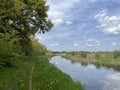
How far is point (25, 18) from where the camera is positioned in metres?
49.1

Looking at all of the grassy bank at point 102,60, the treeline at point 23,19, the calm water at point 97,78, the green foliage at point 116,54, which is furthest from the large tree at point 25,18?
the green foliage at point 116,54

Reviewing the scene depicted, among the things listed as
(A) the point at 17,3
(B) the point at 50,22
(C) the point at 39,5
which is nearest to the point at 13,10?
(A) the point at 17,3

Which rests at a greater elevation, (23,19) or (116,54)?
(23,19)

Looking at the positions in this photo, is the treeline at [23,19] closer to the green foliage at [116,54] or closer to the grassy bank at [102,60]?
the grassy bank at [102,60]

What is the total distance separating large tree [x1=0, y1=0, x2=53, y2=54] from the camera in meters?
44.6

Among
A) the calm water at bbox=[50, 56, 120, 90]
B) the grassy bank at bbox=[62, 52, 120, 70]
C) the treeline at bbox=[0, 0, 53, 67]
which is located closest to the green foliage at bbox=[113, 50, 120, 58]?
the grassy bank at bbox=[62, 52, 120, 70]

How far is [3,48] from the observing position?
30969 mm

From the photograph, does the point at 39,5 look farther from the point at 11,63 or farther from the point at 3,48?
the point at 3,48

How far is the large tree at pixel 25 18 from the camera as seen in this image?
1757 inches

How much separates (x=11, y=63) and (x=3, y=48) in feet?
29.6

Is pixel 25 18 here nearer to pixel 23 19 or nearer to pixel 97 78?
pixel 23 19

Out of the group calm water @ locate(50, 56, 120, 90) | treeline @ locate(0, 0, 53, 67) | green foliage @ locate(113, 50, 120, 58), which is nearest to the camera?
calm water @ locate(50, 56, 120, 90)

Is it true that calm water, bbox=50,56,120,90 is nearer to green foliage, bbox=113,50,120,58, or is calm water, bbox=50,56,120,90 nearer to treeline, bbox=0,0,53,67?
treeline, bbox=0,0,53,67

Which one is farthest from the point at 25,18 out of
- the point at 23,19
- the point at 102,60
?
the point at 102,60
